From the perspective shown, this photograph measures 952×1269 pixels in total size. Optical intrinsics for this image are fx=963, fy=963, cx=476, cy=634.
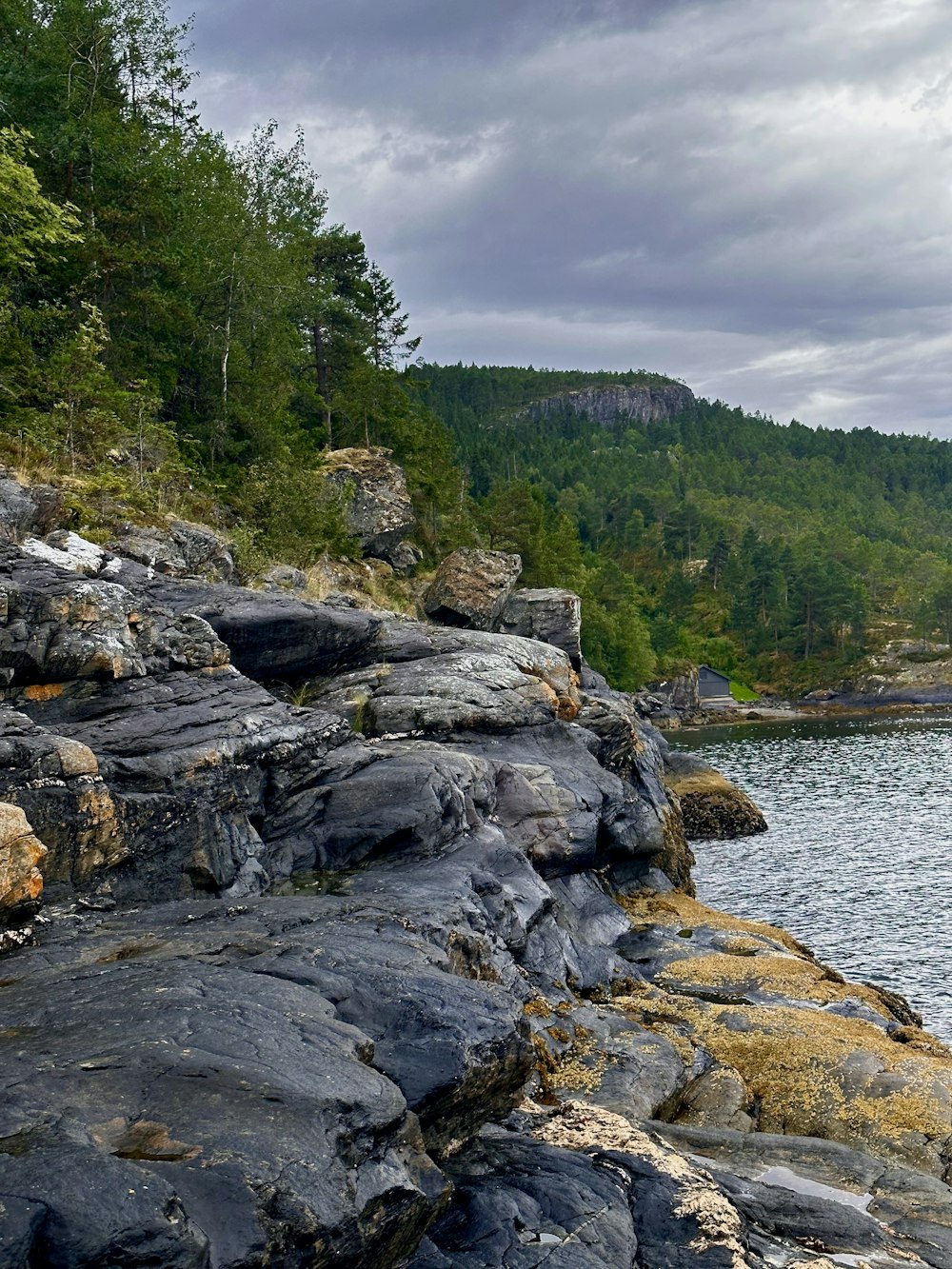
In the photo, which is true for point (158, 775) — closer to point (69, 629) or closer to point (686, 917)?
point (69, 629)

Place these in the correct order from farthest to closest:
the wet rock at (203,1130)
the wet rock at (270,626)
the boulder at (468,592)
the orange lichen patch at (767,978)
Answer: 1. the boulder at (468,592)
2. the orange lichen patch at (767,978)
3. the wet rock at (270,626)
4. the wet rock at (203,1130)

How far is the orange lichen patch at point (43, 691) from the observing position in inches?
762

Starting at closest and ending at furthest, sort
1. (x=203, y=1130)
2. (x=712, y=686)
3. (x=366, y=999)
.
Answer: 1. (x=203, y=1130)
2. (x=366, y=999)
3. (x=712, y=686)

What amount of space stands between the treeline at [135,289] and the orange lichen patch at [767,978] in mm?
22304

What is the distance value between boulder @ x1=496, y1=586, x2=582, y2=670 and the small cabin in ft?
305

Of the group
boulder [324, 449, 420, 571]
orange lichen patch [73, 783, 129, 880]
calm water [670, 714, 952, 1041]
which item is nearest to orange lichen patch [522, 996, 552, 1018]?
orange lichen patch [73, 783, 129, 880]

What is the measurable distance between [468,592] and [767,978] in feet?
121

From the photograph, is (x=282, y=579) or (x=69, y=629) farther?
(x=282, y=579)

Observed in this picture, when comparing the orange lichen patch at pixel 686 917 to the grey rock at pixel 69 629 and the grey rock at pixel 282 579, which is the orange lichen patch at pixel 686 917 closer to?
the grey rock at pixel 282 579

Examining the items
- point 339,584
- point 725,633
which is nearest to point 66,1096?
point 339,584

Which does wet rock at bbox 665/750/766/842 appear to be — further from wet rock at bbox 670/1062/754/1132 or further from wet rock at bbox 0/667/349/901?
wet rock at bbox 0/667/349/901

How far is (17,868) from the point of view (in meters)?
13.1

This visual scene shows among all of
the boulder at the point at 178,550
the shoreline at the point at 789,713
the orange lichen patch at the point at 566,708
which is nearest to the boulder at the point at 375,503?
→ the boulder at the point at 178,550

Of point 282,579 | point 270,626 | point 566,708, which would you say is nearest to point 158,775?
point 270,626
